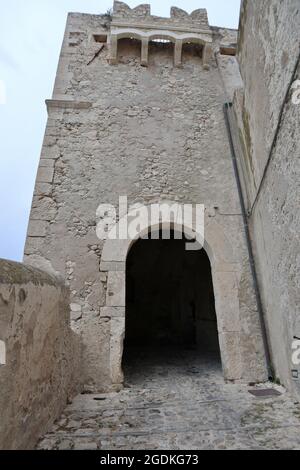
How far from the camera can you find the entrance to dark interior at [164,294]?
7.51m

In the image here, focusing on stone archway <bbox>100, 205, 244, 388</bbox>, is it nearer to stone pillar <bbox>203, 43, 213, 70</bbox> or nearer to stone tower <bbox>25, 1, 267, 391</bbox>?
stone tower <bbox>25, 1, 267, 391</bbox>

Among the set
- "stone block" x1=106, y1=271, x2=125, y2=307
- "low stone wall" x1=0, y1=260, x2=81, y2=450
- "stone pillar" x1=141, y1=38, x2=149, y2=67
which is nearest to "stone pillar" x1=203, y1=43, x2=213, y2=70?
"stone pillar" x1=141, y1=38, x2=149, y2=67

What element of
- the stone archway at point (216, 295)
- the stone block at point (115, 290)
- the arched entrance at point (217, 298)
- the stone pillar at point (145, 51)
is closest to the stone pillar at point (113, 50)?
the stone pillar at point (145, 51)

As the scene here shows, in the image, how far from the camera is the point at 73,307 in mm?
3475

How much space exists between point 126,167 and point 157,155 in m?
0.59

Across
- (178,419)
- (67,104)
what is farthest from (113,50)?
(178,419)

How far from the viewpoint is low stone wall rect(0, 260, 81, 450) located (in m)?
1.54

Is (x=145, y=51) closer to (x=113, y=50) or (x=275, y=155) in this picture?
(x=113, y=50)

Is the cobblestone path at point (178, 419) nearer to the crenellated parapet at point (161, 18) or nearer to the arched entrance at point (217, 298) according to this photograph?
the arched entrance at point (217, 298)

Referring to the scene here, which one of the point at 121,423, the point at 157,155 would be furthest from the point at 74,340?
the point at 157,155

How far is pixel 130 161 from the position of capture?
4.34 meters

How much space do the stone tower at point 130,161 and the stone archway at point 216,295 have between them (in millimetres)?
14

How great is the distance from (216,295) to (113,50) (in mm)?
4892
